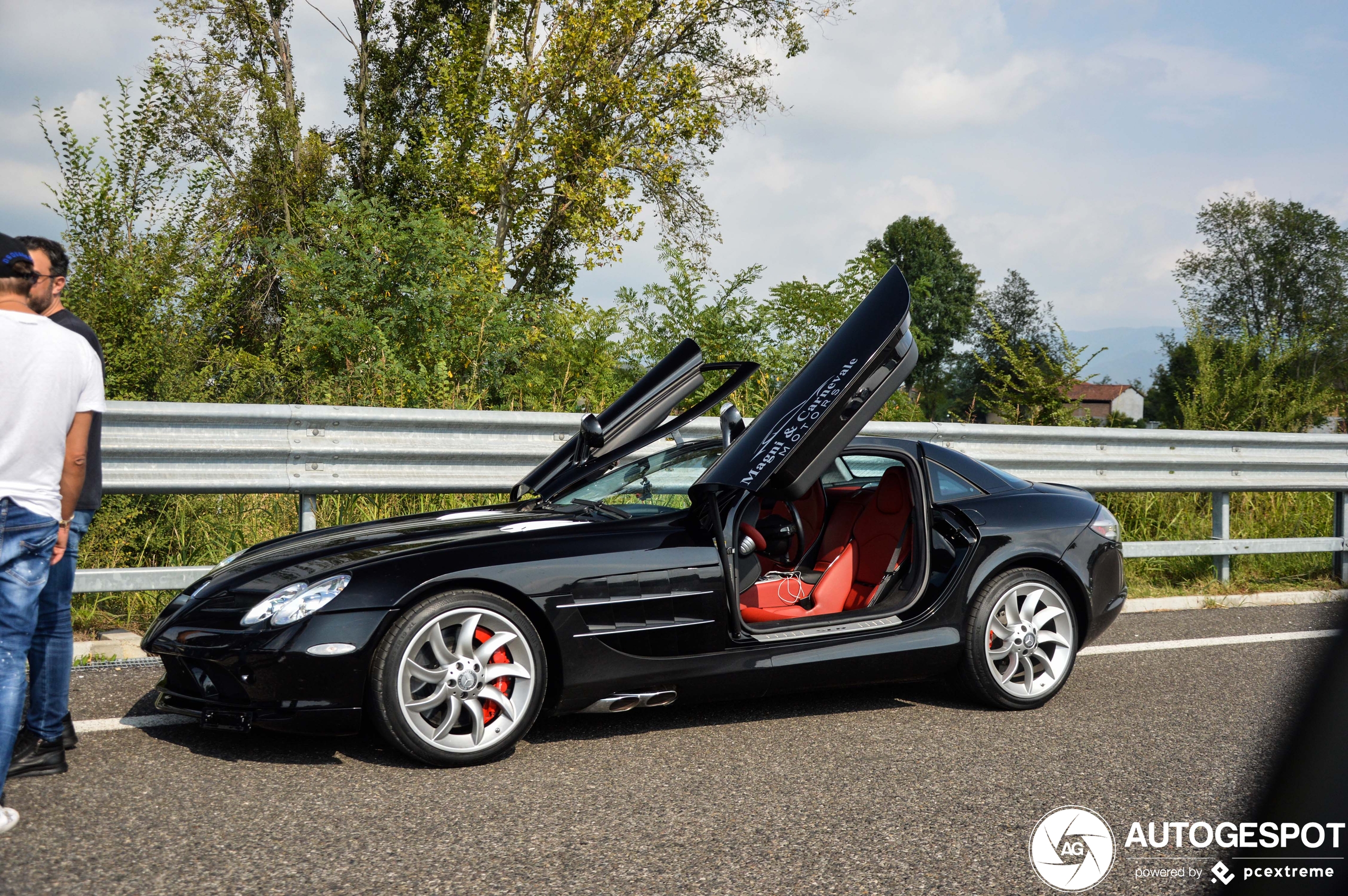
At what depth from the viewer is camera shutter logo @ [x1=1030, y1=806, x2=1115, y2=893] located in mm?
2959

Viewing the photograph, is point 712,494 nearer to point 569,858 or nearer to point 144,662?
point 569,858

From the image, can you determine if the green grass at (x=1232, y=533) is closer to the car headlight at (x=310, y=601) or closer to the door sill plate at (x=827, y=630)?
the door sill plate at (x=827, y=630)

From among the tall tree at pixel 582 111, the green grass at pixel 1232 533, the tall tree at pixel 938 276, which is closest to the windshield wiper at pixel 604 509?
the green grass at pixel 1232 533

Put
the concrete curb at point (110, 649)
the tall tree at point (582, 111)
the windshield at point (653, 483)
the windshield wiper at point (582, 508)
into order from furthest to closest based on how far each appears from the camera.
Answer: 1. the tall tree at point (582, 111)
2. the concrete curb at point (110, 649)
3. the windshield at point (653, 483)
4. the windshield wiper at point (582, 508)

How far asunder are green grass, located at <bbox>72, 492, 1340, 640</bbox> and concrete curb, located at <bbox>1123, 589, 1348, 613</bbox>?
0.60 feet

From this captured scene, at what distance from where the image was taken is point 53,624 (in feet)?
12.6

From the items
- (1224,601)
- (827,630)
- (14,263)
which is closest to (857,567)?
(827,630)

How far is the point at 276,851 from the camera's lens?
3.01 metres

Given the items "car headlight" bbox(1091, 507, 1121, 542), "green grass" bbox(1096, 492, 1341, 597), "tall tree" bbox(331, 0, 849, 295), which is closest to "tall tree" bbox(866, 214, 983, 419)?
"tall tree" bbox(331, 0, 849, 295)

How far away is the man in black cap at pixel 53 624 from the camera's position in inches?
143

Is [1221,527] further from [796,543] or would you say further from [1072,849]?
[1072,849]

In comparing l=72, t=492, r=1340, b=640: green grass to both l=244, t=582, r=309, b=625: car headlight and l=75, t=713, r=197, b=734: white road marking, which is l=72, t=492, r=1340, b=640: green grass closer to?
l=75, t=713, r=197, b=734: white road marking

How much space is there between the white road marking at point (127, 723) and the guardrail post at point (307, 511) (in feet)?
5.80

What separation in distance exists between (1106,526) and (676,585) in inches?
94.3
